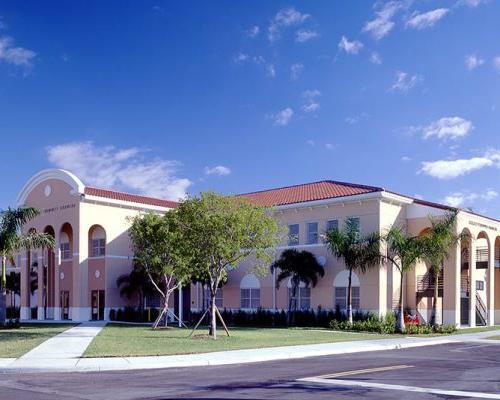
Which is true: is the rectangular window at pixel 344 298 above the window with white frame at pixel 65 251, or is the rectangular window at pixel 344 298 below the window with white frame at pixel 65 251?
below

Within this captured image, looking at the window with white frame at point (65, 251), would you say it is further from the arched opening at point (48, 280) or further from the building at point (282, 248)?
the arched opening at point (48, 280)

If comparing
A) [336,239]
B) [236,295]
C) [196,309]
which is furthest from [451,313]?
[196,309]

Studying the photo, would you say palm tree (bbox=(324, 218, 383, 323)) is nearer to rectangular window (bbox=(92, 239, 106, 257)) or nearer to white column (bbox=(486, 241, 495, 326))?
white column (bbox=(486, 241, 495, 326))

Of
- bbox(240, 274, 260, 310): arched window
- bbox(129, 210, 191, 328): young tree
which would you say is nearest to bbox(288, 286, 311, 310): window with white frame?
bbox(240, 274, 260, 310): arched window

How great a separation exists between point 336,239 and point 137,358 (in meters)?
17.6

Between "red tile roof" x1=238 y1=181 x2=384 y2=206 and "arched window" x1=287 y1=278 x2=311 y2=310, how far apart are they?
539 cm

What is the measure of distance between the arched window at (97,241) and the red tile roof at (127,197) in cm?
246

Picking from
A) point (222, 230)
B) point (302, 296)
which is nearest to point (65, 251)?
point (302, 296)

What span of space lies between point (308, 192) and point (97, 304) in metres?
17.1

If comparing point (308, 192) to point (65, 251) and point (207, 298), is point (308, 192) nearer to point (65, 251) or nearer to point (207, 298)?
point (207, 298)

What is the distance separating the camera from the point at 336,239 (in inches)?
1315

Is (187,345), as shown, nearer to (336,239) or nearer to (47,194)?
(336,239)

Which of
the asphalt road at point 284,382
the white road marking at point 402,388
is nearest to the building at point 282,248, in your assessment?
the asphalt road at point 284,382

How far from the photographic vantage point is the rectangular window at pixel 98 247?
149ft
